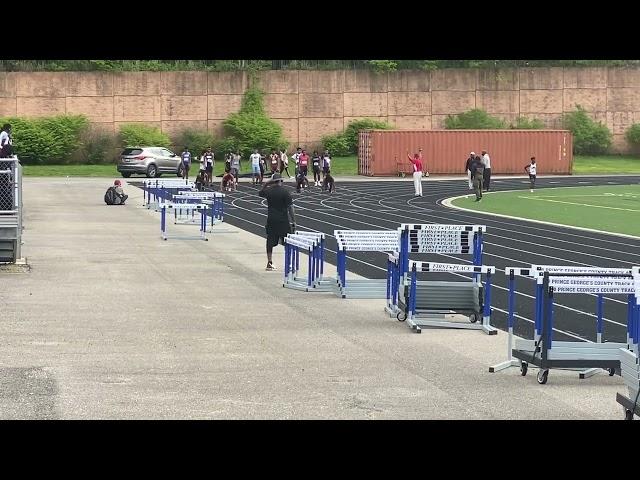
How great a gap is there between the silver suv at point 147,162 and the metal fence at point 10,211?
39.8 meters

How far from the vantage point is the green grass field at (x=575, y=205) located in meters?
36.5

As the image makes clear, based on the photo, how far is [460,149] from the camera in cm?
7288

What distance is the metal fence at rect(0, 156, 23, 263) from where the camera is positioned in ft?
79.3

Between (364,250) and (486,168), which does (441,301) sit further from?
(486,168)

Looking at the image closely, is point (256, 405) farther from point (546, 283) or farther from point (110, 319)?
point (110, 319)

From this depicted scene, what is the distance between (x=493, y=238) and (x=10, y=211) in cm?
1218

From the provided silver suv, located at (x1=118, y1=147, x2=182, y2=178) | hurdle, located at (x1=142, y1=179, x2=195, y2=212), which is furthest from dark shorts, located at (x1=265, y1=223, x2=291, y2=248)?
silver suv, located at (x1=118, y1=147, x2=182, y2=178)

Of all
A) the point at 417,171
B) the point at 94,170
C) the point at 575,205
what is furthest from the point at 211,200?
the point at 94,170

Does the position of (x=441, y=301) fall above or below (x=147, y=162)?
below

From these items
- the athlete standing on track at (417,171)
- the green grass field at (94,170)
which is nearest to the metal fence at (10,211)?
the athlete standing on track at (417,171)

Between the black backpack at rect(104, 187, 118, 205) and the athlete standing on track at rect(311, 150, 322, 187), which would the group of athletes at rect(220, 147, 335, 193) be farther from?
the black backpack at rect(104, 187, 118, 205)

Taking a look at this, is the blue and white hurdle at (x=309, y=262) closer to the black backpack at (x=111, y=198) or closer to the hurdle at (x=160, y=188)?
the hurdle at (x=160, y=188)

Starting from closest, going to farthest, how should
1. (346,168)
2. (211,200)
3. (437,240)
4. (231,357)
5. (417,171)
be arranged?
(231,357)
(437,240)
(211,200)
(417,171)
(346,168)

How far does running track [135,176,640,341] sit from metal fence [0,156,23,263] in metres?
Answer: 5.96
